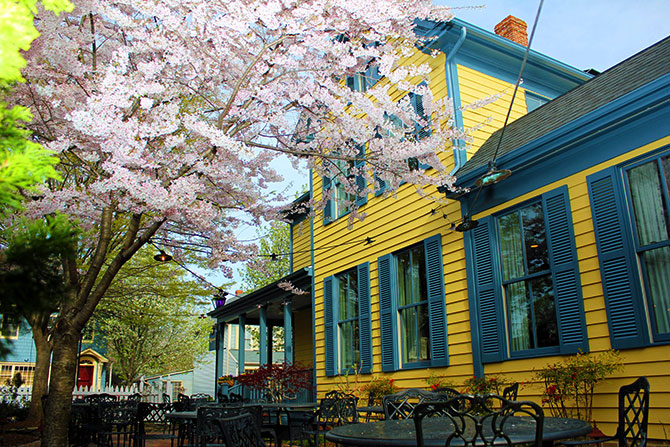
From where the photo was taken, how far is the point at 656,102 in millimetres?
5160

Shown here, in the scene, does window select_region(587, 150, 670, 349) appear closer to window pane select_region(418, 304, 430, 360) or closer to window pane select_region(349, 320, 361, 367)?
window pane select_region(418, 304, 430, 360)

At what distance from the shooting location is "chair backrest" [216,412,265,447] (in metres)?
3.36

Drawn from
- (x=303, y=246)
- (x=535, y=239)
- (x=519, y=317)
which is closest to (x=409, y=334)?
(x=519, y=317)

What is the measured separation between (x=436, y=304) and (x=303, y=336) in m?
8.65

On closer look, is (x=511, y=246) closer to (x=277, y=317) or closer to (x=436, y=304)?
(x=436, y=304)

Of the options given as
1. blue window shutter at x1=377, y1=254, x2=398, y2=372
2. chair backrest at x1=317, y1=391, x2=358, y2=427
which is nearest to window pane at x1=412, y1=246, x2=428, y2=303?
blue window shutter at x1=377, y1=254, x2=398, y2=372

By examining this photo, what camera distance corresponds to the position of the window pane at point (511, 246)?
6652mm

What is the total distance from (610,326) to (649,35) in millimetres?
25956

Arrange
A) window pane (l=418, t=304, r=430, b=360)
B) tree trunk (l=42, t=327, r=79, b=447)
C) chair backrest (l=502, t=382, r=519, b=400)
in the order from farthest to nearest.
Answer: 1. window pane (l=418, t=304, r=430, b=360)
2. chair backrest (l=502, t=382, r=519, b=400)
3. tree trunk (l=42, t=327, r=79, b=447)

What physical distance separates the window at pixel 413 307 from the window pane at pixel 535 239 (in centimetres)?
153

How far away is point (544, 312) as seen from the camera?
6.20m

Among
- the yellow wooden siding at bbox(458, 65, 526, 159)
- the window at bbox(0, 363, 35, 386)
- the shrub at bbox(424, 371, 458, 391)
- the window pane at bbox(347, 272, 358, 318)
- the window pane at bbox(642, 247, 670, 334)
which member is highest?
the yellow wooden siding at bbox(458, 65, 526, 159)

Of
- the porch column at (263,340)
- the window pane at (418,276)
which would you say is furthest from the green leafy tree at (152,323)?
the window pane at (418,276)

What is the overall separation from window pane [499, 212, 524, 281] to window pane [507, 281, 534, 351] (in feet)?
0.54
